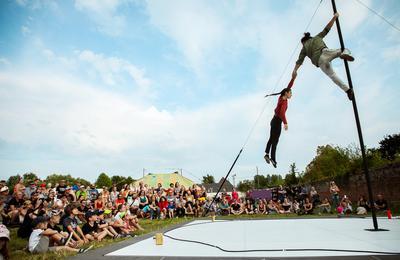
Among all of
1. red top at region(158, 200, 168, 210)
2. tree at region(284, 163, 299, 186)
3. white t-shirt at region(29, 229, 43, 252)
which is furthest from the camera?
tree at region(284, 163, 299, 186)

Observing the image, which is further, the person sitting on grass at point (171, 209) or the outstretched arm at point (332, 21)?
the person sitting on grass at point (171, 209)

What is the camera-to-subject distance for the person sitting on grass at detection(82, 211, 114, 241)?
598cm

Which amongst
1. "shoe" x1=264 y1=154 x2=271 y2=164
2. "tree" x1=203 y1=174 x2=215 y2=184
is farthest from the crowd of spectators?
"tree" x1=203 y1=174 x2=215 y2=184

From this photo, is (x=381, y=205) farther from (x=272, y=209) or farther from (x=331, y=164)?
(x=331, y=164)

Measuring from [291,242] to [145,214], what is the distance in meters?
8.96

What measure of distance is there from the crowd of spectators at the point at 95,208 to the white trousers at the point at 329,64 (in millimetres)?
5486

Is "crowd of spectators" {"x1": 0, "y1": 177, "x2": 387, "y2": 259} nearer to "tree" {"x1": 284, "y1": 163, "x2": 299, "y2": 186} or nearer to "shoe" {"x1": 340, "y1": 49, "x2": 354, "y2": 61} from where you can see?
"shoe" {"x1": 340, "y1": 49, "x2": 354, "y2": 61}

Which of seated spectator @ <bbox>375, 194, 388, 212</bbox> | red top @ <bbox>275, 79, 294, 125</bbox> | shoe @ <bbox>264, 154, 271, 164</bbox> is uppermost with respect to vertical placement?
red top @ <bbox>275, 79, 294, 125</bbox>

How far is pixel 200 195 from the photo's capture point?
44.7 feet

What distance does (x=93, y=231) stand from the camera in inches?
248

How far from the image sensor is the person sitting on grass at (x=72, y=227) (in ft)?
18.2

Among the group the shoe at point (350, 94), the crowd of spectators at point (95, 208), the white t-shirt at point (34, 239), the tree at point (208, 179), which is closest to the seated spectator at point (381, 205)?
the crowd of spectators at point (95, 208)

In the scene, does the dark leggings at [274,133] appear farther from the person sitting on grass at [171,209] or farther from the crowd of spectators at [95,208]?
the person sitting on grass at [171,209]

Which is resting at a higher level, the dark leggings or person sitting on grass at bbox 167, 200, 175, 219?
the dark leggings
